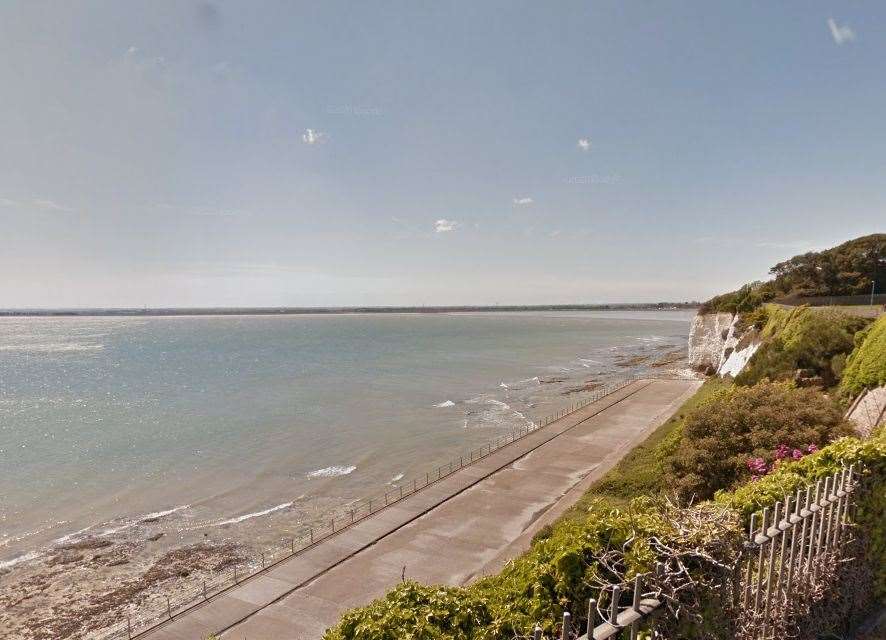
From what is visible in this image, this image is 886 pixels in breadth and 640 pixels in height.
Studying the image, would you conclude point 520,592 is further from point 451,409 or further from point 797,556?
point 451,409

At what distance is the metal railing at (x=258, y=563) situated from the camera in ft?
57.7

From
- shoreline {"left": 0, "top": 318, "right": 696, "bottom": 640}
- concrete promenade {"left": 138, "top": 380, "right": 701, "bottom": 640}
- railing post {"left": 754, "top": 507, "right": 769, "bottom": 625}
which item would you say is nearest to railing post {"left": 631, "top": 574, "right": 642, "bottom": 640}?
railing post {"left": 754, "top": 507, "right": 769, "bottom": 625}

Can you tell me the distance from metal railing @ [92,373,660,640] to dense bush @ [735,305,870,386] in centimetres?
1742

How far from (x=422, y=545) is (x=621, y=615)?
18.2 m

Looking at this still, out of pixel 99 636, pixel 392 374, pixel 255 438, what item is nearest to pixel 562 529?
pixel 99 636

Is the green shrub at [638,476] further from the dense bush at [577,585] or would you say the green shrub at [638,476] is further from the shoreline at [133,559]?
the shoreline at [133,559]

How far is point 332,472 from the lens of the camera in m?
34.0

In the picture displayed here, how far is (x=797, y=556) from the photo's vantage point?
237 inches

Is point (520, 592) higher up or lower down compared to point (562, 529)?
lower down

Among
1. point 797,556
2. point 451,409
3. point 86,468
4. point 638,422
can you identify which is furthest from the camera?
point 451,409

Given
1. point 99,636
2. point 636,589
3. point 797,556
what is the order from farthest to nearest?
point 99,636 < point 797,556 < point 636,589

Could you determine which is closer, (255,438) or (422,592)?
(422,592)

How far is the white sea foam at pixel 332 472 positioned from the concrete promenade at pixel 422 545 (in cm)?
879

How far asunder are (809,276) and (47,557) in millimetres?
71328
